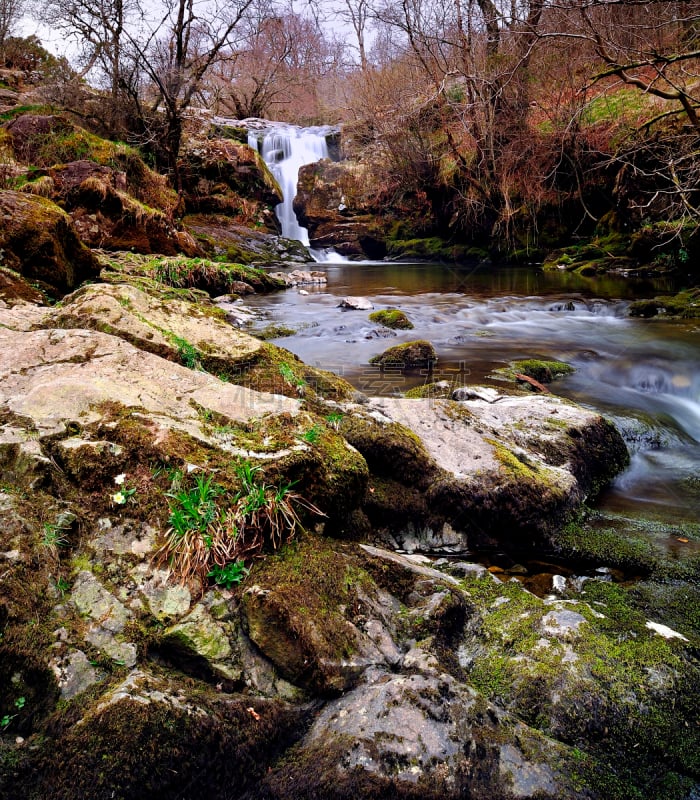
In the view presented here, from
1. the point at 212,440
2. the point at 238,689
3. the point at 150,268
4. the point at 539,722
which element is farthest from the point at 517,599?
the point at 150,268

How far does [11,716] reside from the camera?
130cm

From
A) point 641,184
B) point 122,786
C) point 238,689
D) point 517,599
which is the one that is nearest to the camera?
point 122,786

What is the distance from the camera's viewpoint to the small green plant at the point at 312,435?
2.31 meters

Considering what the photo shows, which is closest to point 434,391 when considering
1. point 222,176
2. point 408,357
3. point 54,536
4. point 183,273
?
point 408,357

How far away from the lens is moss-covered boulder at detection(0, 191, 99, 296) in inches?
216

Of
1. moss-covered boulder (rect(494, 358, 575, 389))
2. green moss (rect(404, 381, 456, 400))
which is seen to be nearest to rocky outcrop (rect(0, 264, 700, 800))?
green moss (rect(404, 381, 456, 400))

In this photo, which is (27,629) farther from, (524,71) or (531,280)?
(524,71)

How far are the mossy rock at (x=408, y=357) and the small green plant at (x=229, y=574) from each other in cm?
479

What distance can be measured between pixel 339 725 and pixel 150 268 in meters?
8.67

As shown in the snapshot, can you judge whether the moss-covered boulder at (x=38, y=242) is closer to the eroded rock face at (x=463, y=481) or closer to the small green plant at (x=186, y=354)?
the small green plant at (x=186, y=354)

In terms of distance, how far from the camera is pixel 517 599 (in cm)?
215

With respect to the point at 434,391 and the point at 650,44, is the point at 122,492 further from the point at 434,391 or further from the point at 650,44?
the point at 650,44

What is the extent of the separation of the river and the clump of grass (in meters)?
2.26

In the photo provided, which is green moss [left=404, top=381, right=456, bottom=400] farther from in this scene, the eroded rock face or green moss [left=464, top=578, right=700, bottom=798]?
green moss [left=464, top=578, right=700, bottom=798]
